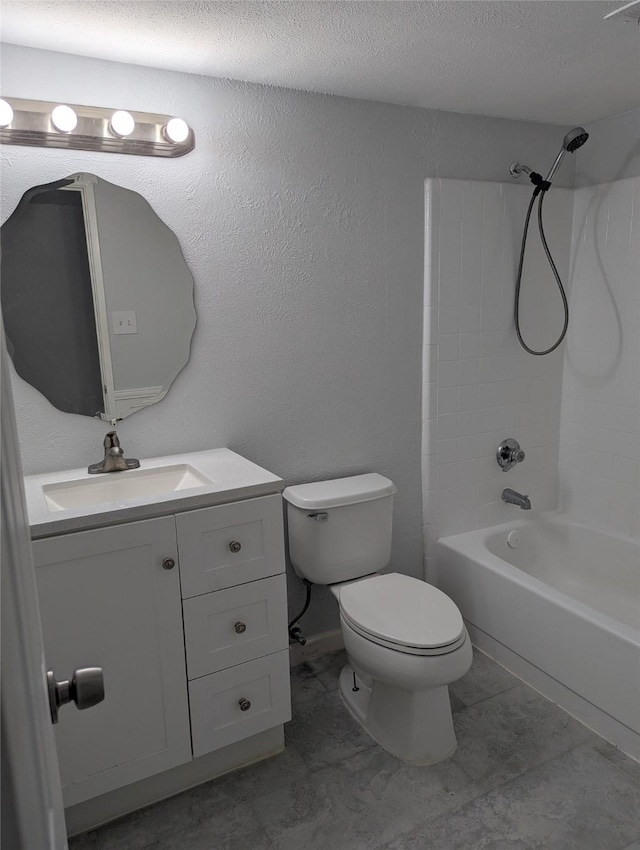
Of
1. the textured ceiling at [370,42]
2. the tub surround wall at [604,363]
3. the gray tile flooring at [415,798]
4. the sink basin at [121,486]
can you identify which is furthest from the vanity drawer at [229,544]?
the tub surround wall at [604,363]

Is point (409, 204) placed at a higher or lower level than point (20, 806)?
higher

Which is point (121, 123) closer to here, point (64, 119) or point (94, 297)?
point (64, 119)

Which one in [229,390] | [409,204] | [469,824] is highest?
[409,204]

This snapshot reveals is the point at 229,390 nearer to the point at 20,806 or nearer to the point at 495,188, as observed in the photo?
the point at 495,188

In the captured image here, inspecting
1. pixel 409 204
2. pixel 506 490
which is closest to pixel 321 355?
pixel 409 204

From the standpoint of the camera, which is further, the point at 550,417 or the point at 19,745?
the point at 550,417

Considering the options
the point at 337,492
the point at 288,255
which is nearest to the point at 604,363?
the point at 337,492

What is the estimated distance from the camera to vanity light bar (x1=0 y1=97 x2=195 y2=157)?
1.71 m

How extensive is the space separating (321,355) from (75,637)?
50.3 inches

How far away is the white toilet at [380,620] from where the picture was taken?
1.83m

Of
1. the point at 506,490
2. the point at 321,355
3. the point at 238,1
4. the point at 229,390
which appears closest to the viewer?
the point at 238,1

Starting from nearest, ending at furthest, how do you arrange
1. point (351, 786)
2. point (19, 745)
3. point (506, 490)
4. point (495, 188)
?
point (19, 745)
point (351, 786)
point (495, 188)
point (506, 490)

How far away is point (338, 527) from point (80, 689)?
150 cm

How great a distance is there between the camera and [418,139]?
7.76ft
